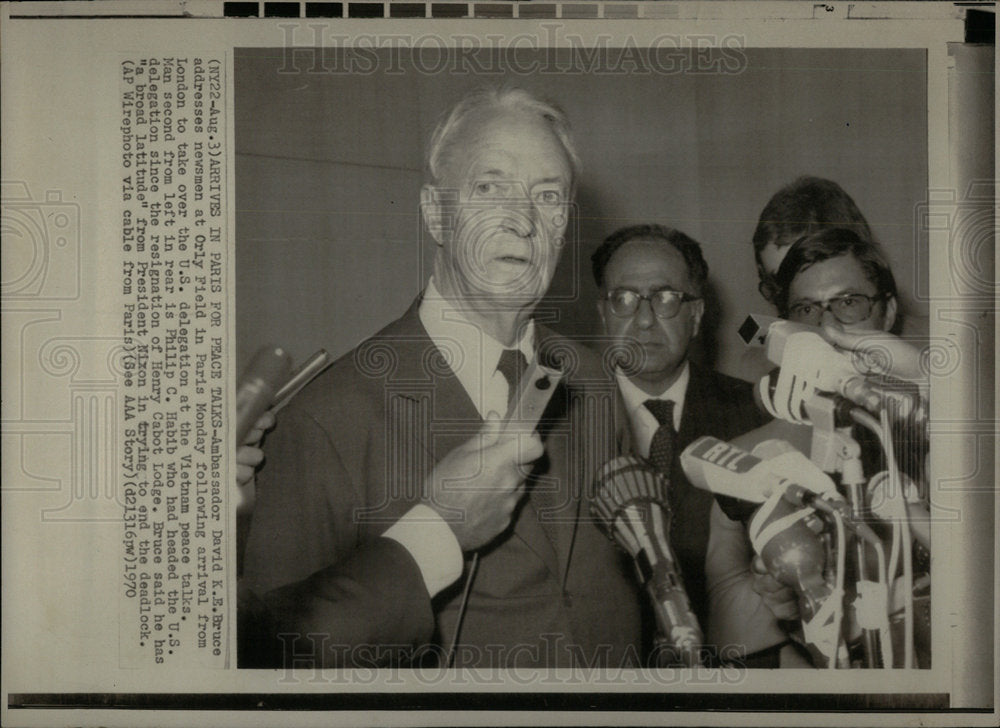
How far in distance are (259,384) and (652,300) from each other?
981 millimetres

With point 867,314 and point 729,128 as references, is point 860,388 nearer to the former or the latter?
point 867,314

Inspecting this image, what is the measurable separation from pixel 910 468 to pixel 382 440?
1308mm

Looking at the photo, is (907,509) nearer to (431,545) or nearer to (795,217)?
(795,217)

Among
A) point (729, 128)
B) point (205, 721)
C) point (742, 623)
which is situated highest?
point (729, 128)

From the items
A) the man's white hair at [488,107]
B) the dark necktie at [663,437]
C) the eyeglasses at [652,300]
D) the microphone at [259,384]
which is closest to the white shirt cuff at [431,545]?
the microphone at [259,384]

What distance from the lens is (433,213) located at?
2436 millimetres

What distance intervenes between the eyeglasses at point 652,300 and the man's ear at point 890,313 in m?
0.49

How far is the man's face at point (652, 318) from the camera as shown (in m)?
2.44

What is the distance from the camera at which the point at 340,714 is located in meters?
2.41

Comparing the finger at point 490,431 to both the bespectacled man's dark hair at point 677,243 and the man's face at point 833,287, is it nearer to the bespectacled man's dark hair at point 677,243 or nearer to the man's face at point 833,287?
the bespectacled man's dark hair at point 677,243

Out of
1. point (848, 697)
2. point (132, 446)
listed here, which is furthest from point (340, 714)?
point (848, 697)

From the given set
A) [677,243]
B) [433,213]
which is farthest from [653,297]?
[433,213]

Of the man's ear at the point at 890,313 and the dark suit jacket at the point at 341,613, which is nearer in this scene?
the dark suit jacket at the point at 341,613

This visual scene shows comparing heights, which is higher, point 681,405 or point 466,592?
point 681,405
